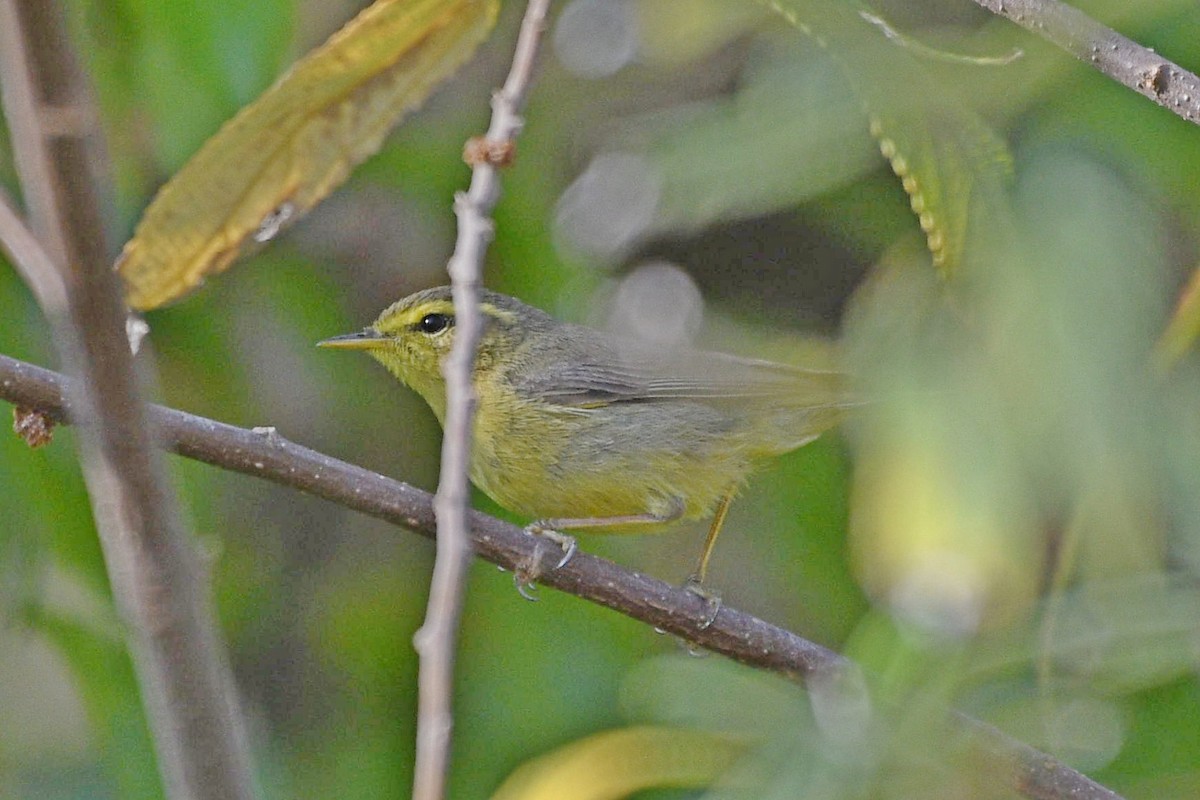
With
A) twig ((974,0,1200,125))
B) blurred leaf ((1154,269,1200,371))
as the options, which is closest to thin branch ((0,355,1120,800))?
blurred leaf ((1154,269,1200,371))

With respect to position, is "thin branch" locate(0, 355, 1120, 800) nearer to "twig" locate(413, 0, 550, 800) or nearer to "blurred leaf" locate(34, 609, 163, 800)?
"twig" locate(413, 0, 550, 800)

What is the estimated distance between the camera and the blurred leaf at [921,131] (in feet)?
5.93

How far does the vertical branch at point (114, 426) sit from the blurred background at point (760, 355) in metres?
1.07

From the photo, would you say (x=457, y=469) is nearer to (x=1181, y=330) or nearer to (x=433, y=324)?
(x=1181, y=330)

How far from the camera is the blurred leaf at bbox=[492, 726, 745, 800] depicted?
9.48ft

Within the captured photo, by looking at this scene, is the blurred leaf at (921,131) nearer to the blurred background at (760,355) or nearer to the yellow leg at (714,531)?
the blurred background at (760,355)

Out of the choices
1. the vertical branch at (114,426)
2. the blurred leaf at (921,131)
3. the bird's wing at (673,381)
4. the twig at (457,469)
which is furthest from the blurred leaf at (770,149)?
the vertical branch at (114,426)

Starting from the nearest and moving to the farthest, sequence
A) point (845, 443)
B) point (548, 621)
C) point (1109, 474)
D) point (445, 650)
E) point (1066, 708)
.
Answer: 1. point (445, 650)
2. point (1109, 474)
3. point (1066, 708)
4. point (548, 621)
5. point (845, 443)

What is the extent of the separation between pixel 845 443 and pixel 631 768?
1776mm

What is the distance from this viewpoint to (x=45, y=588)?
388cm

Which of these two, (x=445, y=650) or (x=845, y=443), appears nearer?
(x=445, y=650)

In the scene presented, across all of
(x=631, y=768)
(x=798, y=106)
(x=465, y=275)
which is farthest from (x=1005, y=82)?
(x=465, y=275)

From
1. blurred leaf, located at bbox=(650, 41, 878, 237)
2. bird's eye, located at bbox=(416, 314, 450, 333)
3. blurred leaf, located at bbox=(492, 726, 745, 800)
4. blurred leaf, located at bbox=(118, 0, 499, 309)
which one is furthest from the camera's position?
bird's eye, located at bbox=(416, 314, 450, 333)

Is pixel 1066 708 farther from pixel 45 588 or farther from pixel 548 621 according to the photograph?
pixel 45 588
